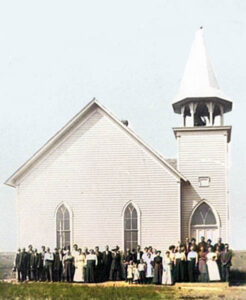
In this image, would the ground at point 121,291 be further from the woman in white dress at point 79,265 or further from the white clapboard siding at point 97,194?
the white clapboard siding at point 97,194

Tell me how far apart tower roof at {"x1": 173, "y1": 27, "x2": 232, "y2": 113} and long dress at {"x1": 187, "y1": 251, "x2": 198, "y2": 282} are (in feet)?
12.7

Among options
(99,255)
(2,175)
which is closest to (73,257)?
(99,255)

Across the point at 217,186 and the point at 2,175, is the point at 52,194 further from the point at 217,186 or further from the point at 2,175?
the point at 217,186

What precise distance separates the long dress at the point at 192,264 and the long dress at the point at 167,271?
1.37 ft

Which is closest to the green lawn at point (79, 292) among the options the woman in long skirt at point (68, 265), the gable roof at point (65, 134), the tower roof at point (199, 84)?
the woman in long skirt at point (68, 265)

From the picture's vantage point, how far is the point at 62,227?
47.7 feet

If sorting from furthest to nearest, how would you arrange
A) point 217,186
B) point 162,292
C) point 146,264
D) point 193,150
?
1. point 193,150
2. point 217,186
3. point 146,264
4. point 162,292

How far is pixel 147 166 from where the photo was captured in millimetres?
14984

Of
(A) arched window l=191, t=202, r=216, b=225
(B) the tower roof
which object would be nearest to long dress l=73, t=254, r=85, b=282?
(A) arched window l=191, t=202, r=216, b=225

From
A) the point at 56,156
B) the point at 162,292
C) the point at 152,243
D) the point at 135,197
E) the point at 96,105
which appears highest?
the point at 96,105

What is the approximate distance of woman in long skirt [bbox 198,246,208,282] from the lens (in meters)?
13.9

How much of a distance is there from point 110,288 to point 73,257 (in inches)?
57.4

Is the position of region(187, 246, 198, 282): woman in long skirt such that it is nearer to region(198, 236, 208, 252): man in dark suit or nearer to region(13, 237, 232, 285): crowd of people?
region(13, 237, 232, 285): crowd of people

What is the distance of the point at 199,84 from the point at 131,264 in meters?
5.64
